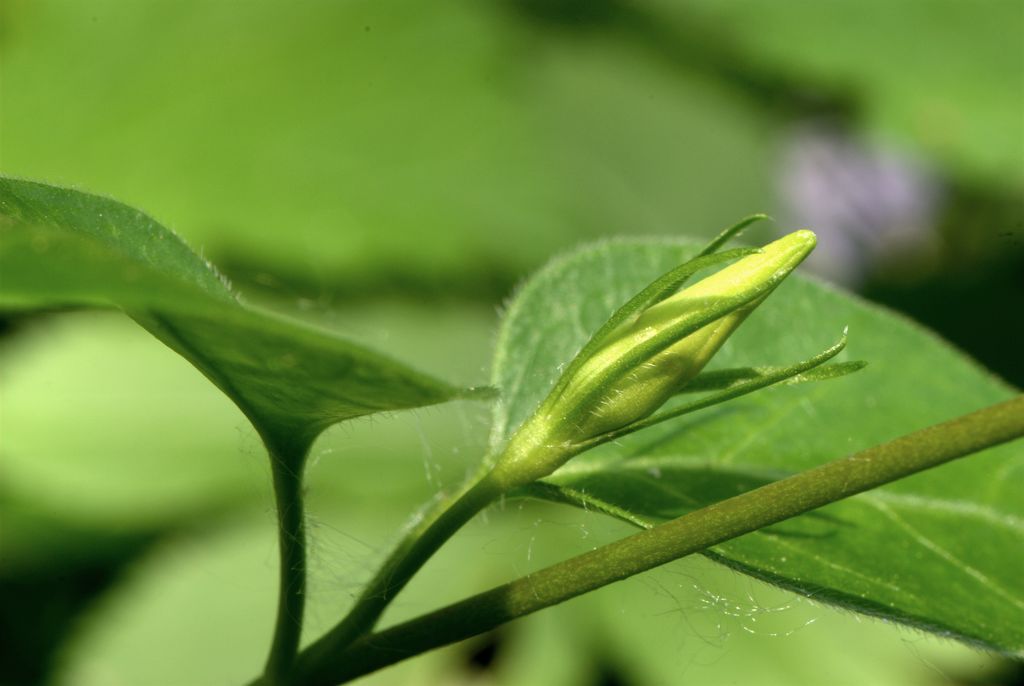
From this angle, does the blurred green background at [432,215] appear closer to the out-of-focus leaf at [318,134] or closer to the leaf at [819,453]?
the out-of-focus leaf at [318,134]

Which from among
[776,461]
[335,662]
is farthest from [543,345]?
[335,662]

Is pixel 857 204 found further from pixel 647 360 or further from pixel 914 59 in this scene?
pixel 647 360

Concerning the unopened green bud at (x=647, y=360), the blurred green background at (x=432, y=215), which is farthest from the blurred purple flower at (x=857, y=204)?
the unopened green bud at (x=647, y=360)

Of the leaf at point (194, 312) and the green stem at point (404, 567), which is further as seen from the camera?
the green stem at point (404, 567)

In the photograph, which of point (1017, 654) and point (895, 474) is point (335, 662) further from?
point (1017, 654)

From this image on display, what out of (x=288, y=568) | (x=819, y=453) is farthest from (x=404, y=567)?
(x=819, y=453)

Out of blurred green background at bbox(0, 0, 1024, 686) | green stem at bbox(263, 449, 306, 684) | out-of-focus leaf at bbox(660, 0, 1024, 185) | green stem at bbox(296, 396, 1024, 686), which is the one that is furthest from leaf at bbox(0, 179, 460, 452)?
out-of-focus leaf at bbox(660, 0, 1024, 185)

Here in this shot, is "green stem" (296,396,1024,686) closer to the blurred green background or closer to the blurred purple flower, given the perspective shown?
the blurred green background
